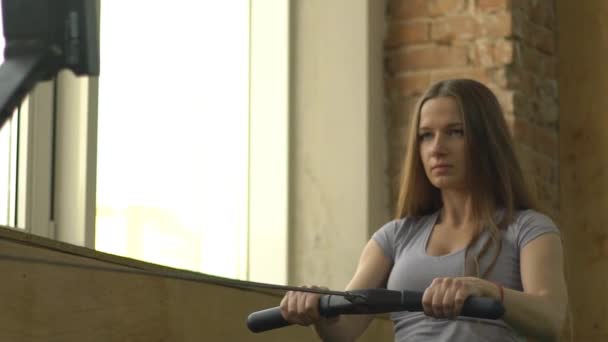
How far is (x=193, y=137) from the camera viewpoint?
3057 millimetres

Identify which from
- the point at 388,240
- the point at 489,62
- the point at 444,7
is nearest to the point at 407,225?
the point at 388,240

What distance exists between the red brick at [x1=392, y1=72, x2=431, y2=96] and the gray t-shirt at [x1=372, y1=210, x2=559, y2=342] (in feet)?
4.40

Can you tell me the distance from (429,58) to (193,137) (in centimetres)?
73

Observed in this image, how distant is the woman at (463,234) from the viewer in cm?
178

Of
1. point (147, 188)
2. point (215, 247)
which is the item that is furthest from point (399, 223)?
point (215, 247)

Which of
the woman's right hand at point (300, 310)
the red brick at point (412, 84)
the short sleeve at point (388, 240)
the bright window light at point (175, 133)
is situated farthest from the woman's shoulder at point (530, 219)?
the red brick at point (412, 84)

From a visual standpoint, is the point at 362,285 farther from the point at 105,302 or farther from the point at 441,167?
the point at 105,302

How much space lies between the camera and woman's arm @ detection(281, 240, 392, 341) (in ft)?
5.57

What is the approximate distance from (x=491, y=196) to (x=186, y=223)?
125cm

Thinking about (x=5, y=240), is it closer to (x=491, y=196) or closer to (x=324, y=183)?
(x=491, y=196)

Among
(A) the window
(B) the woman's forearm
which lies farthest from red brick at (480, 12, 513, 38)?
(B) the woman's forearm

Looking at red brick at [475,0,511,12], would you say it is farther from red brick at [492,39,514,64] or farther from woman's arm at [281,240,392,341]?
woman's arm at [281,240,392,341]

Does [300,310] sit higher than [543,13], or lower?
lower

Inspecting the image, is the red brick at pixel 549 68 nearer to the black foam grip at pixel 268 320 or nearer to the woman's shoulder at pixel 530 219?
the woman's shoulder at pixel 530 219
